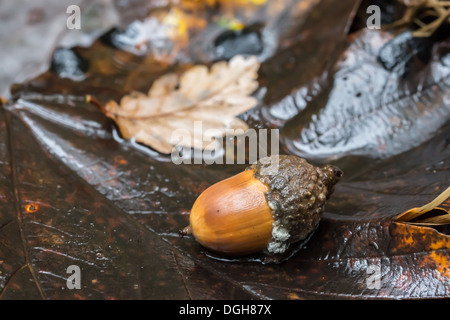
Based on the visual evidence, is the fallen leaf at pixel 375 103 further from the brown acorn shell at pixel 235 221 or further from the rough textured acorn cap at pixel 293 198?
the brown acorn shell at pixel 235 221

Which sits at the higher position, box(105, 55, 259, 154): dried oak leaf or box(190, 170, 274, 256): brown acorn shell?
box(105, 55, 259, 154): dried oak leaf

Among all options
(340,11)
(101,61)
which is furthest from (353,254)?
(101,61)

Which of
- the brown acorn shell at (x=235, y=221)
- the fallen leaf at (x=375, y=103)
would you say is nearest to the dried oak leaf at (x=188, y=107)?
the fallen leaf at (x=375, y=103)

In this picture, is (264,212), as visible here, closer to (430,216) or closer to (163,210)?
(163,210)

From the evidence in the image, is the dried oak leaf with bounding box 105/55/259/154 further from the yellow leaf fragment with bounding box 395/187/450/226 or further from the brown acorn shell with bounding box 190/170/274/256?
the yellow leaf fragment with bounding box 395/187/450/226

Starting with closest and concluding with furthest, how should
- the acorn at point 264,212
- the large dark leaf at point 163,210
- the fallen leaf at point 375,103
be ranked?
1. the large dark leaf at point 163,210
2. the acorn at point 264,212
3. the fallen leaf at point 375,103

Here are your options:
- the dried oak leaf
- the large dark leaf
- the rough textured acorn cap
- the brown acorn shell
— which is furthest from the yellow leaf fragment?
the dried oak leaf
